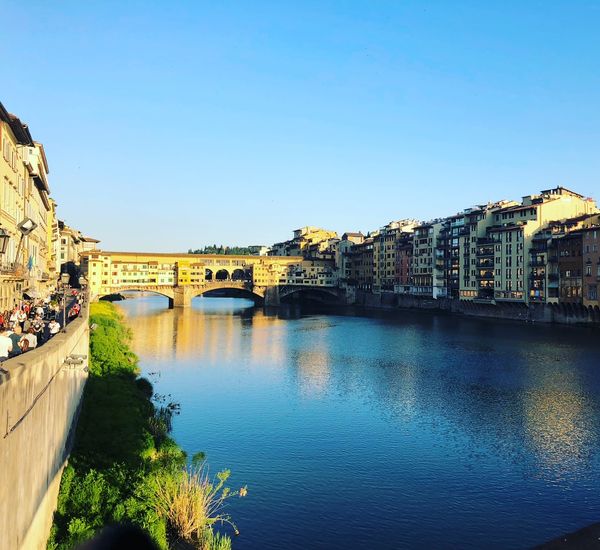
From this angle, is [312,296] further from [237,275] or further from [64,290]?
[64,290]

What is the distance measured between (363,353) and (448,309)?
49470 mm

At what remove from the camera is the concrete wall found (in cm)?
775

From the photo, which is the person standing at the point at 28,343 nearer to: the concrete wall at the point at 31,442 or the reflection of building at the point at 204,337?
the concrete wall at the point at 31,442

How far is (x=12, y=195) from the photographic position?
1272 inches

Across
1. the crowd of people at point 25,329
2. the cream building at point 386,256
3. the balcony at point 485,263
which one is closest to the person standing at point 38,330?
the crowd of people at point 25,329

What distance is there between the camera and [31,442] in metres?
9.60

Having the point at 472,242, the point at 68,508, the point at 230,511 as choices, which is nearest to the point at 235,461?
the point at 230,511

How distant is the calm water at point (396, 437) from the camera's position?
17672mm

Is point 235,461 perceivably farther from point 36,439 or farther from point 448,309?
point 448,309

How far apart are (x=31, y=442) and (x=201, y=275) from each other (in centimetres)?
11697

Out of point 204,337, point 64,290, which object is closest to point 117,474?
point 64,290

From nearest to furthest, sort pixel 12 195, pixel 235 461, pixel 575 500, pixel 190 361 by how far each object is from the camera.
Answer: pixel 575 500
pixel 235 461
pixel 12 195
pixel 190 361

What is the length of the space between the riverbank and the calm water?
2496 millimetres

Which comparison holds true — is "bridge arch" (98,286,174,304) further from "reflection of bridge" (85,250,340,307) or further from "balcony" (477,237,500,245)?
"balcony" (477,237,500,245)
